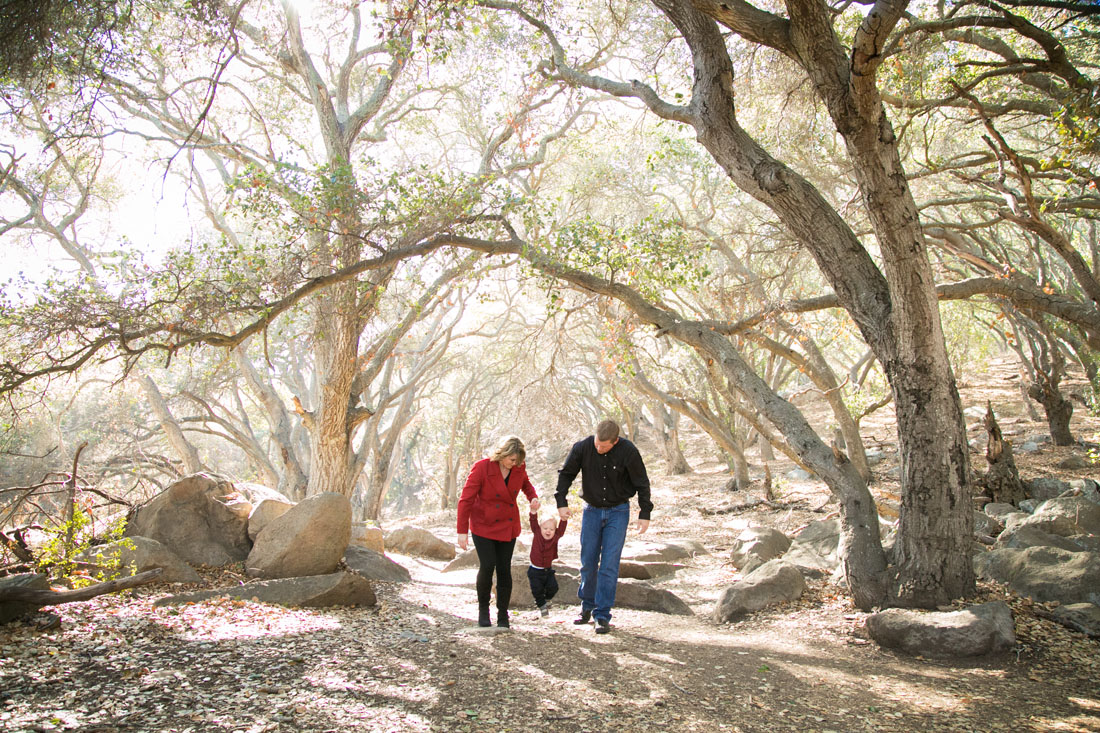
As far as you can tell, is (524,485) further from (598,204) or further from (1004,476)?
(598,204)

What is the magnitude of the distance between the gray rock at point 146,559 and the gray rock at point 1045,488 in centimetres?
1167

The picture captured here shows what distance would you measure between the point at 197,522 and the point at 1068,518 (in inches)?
359

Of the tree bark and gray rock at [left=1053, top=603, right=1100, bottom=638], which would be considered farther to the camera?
gray rock at [left=1053, top=603, right=1100, bottom=638]

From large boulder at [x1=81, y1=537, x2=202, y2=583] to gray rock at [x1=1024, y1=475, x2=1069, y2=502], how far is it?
11676 mm

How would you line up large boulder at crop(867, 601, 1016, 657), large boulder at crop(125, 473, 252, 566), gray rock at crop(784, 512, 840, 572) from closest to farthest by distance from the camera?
large boulder at crop(867, 601, 1016, 657) < large boulder at crop(125, 473, 252, 566) < gray rock at crop(784, 512, 840, 572)

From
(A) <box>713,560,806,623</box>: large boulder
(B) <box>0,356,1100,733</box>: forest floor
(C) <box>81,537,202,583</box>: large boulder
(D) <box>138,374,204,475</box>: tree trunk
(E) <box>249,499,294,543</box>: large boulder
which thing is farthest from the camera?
(D) <box>138,374,204,475</box>: tree trunk

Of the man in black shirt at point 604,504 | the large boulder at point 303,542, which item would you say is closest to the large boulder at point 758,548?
the man in black shirt at point 604,504

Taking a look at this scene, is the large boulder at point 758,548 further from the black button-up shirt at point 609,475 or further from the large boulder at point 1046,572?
the black button-up shirt at point 609,475

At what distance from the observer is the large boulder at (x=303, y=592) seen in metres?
5.28

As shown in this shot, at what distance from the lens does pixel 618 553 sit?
16.7 feet

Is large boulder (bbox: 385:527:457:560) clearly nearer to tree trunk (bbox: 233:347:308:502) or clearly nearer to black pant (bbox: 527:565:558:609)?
tree trunk (bbox: 233:347:308:502)

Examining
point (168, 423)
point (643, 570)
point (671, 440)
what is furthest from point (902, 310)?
point (671, 440)

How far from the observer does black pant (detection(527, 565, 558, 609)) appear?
5973 mm

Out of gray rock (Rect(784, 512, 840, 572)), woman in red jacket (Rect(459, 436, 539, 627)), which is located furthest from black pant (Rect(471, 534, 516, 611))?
gray rock (Rect(784, 512, 840, 572))
